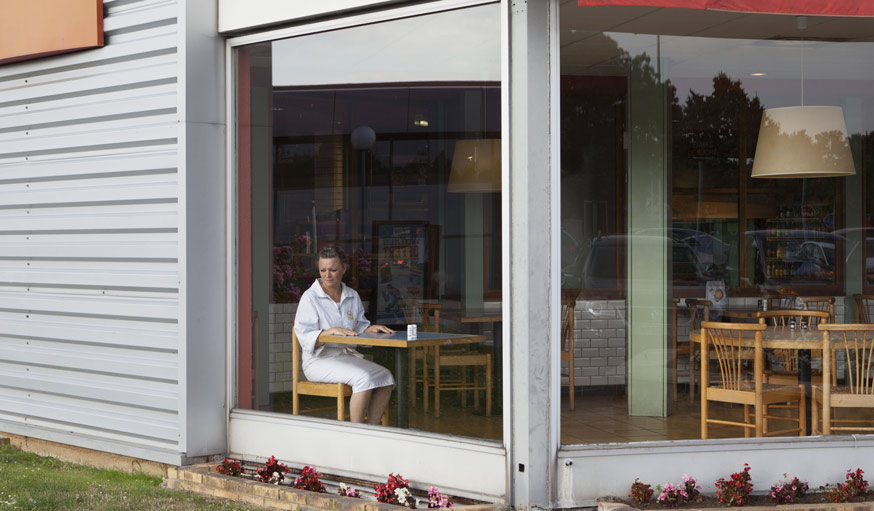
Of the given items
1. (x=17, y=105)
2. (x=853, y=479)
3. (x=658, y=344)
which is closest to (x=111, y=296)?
(x=17, y=105)

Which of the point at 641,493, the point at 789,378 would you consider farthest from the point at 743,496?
the point at 789,378

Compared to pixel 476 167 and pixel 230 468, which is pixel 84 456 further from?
pixel 476 167

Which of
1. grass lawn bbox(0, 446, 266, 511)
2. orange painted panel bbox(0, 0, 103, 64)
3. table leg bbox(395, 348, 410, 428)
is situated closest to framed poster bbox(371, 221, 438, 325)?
table leg bbox(395, 348, 410, 428)

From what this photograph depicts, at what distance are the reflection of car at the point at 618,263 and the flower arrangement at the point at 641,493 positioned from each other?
1619 mm

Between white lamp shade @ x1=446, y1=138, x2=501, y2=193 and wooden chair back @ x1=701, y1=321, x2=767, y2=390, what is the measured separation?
67.9 inches

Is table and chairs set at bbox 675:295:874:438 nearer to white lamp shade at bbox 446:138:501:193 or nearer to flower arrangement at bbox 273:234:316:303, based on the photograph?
white lamp shade at bbox 446:138:501:193

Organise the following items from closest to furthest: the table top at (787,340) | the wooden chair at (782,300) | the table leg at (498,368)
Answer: the table leg at (498,368), the table top at (787,340), the wooden chair at (782,300)

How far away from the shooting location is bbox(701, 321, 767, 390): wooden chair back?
19.3ft

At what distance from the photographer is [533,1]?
505 cm

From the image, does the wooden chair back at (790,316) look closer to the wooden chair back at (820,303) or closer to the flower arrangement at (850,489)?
the wooden chair back at (820,303)

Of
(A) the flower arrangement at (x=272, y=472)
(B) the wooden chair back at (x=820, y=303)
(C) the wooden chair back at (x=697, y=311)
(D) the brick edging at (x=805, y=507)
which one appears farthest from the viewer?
(B) the wooden chair back at (x=820, y=303)

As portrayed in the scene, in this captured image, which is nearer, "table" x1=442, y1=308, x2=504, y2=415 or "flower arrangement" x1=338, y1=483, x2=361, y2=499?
"table" x1=442, y1=308, x2=504, y2=415

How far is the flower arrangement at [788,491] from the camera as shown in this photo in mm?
5074

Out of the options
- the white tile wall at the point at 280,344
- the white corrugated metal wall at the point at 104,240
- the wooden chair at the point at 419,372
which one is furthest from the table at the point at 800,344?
the white corrugated metal wall at the point at 104,240
